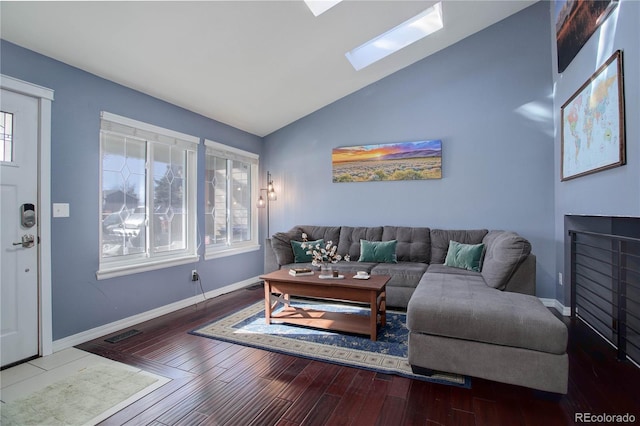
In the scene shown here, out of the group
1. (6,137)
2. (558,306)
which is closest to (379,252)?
(558,306)

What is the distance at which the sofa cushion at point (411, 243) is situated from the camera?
4012mm

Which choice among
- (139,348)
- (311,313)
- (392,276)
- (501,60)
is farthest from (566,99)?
(139,348)

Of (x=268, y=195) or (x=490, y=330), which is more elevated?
(x=268, y=195)

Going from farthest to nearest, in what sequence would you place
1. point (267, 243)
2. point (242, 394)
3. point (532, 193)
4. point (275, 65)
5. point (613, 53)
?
point (267, 243) → point (532, 193) → point (275, 65) → point (613, 53) → point (242, 394)

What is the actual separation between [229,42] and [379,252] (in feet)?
9.45

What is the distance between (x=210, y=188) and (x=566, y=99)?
427 centimetres

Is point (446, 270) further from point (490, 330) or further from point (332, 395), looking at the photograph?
point (332, 395)

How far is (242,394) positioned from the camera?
1.95 m

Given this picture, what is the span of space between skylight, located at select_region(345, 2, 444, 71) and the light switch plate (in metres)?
3.28

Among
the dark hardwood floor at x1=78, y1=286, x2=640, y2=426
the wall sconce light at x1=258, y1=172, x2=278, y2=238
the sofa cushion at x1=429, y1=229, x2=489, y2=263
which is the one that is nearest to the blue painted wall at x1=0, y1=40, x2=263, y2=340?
the dark hardwood floor at x1=78, y1=286, x2=640, y2=426

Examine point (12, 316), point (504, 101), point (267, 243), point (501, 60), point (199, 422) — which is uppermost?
point (501, 60)

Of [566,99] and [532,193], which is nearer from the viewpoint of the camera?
[566,99]

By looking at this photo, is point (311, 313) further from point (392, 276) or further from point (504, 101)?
point (504, 101)

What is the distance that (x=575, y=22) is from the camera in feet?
9.02
